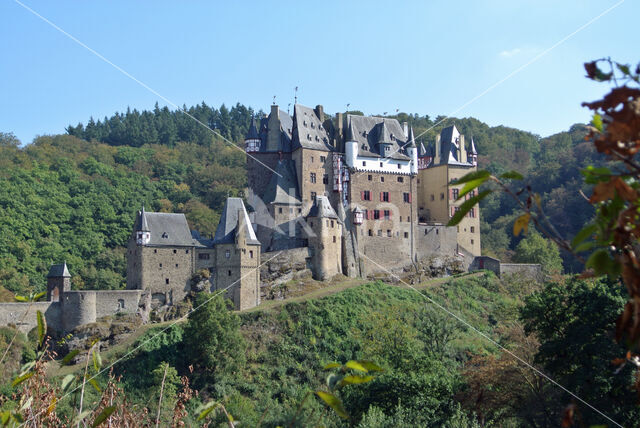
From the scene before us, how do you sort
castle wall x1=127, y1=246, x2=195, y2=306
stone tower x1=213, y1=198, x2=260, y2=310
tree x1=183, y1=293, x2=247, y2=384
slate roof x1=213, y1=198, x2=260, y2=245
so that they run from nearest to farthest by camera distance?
tree x1=183, y1=293, x2=247, y2=384 < castle wall x1=127, y1=246, x2=195, y2=306 < stone tower x1=213, y1=198, x2=260, y2=310 < slate roof x1=213, y1=198, x2=260, y2=245

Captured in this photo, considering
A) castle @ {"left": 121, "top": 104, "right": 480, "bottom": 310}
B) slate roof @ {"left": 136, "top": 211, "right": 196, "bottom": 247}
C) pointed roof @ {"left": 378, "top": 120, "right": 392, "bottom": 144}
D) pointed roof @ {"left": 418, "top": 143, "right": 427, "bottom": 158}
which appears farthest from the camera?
pointed roof @ {"left": 418, "top": 143, "right": 427, "bottom": 158}

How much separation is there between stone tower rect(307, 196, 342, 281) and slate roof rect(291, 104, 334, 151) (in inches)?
161

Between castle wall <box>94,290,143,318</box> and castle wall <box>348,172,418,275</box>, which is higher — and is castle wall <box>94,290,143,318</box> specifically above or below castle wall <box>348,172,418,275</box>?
below

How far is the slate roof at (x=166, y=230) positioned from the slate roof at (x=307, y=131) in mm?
9700

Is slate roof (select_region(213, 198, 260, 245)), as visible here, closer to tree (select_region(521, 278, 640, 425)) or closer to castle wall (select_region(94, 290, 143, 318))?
castle wall (select_region(94, 290, 143, 318))

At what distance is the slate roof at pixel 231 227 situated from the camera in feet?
135

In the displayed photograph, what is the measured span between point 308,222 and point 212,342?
11.6 meters

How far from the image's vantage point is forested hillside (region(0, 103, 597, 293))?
60062 millimetres

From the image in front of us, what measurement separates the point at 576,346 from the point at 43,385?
67.5 feet

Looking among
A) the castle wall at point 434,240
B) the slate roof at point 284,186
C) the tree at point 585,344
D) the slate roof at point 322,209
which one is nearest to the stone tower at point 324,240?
the slate roof at point 322,209

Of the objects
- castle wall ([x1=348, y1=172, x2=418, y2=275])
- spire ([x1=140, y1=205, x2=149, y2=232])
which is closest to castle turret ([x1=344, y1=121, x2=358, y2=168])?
castle wall ([x1=348, y1=172, x2=418, y2=275])

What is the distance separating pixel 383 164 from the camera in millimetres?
50094

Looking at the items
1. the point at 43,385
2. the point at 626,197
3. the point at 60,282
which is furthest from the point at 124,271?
the point at 626,197

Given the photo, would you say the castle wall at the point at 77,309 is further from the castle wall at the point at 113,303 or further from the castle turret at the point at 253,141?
the castle turret at the point at 253,141
